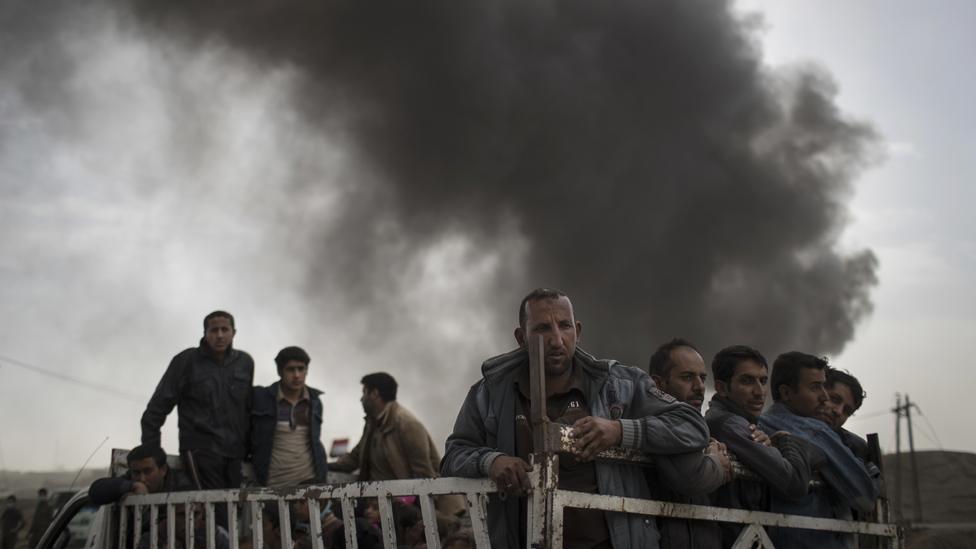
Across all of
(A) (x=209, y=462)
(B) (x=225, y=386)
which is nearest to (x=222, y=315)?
(B) (x=225, y=386)

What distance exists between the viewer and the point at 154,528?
12.4ft

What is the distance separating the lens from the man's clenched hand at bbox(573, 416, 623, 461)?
231 centimetres

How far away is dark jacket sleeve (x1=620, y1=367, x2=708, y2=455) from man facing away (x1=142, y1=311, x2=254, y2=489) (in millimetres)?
3545

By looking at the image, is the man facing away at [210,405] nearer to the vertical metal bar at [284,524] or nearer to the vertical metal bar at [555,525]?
the vertical metal bar at [284,524]

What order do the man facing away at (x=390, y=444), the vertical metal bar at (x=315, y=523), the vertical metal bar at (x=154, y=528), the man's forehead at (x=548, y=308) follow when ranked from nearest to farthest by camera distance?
the man's forehead at (x=548, y=308), the vertical metal bar at (x=315, y=523), the vertical metal bar at (x=154, y=528), the man facing away at (x=390, y=444)

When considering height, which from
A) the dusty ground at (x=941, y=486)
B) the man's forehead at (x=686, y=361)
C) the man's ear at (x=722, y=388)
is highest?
the man's forehead at (x=686, y=361)

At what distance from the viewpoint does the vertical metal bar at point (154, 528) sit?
12.3 ft

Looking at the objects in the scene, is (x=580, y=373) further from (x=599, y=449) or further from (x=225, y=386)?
(x=225, y=386)

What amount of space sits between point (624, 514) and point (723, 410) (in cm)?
104

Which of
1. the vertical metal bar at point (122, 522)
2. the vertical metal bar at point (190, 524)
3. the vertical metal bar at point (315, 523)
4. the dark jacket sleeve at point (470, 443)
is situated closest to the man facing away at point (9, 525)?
the vertical metal bar at point (122, 522)

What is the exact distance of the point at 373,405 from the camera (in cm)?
638

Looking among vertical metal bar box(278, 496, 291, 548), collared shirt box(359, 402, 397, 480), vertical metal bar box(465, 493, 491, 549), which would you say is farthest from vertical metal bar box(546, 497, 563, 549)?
collared shirt box(359, 402, 397, 480)

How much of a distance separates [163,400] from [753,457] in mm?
3975

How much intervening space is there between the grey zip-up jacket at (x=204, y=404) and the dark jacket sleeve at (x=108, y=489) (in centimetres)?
117
